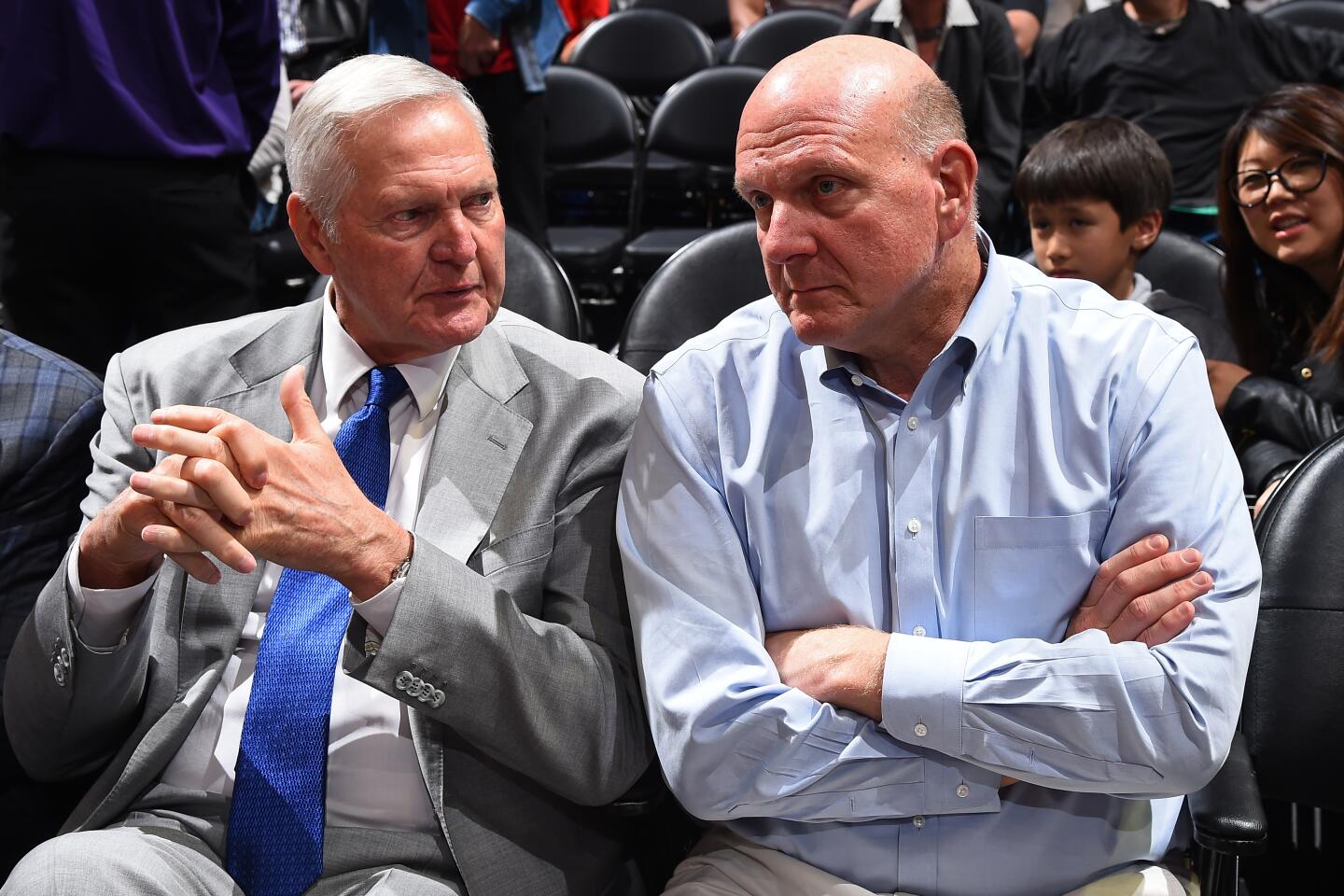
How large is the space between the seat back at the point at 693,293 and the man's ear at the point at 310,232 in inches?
31.1

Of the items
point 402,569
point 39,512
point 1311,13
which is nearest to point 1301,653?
point 402,569

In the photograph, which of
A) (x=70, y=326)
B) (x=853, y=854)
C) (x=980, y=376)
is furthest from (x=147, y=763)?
(x=70, y=326)

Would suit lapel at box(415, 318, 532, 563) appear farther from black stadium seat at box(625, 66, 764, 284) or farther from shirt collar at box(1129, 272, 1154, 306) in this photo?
black stadium seat at box(625, 66, 764, 284)

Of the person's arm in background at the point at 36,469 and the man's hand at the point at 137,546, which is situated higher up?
the man's hand at the point at 137,546

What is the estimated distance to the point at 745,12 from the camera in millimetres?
6746

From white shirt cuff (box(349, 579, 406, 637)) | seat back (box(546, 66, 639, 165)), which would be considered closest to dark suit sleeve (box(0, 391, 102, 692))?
white shirt cuff (box(349, 579, 406, 637))

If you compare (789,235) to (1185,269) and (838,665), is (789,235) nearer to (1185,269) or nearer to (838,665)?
(838,665)

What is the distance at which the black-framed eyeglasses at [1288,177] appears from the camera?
2.85 m

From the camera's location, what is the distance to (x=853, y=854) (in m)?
1.64

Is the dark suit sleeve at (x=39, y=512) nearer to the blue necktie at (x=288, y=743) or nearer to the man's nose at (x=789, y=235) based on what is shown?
the blue necktie at (x=288, y=743)

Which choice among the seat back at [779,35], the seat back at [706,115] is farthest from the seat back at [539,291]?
the seat back at [779,35]

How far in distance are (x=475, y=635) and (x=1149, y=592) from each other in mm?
786

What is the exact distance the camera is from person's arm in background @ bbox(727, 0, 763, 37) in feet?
22.1

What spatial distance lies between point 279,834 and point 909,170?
3.72ft
